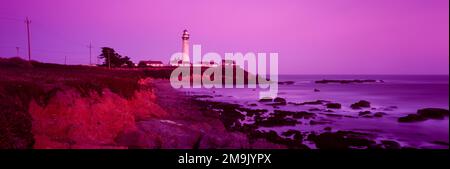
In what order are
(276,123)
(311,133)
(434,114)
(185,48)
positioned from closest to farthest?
(311,133), (276,123), (434,114), (185,48)

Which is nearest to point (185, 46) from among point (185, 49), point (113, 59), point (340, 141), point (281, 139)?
point (185, 49)

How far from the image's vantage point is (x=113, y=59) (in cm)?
8250

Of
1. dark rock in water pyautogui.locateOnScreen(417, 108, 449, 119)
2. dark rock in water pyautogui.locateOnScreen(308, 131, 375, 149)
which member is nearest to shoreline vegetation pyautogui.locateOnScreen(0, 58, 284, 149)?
dark rock in water pyautogui.locateOnScreen(308, 131, 375, 149)

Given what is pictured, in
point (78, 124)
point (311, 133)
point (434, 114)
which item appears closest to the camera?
point (78, 124)

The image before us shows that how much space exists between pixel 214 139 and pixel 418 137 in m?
14.9

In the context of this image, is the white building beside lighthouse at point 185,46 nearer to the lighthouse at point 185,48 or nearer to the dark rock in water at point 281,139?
the lighthouse at point 185,48

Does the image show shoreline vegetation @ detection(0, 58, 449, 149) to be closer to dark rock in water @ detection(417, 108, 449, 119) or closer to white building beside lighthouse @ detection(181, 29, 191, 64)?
dark rock in water @ detection(417, 108, 449, 119)

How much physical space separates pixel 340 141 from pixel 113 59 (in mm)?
71661

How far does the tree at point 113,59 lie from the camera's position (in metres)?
78.7

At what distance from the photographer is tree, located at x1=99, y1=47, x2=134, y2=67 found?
78.7 m

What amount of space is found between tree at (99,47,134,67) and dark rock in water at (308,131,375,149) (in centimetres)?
6117

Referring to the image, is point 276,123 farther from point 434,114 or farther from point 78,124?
point 78,124
